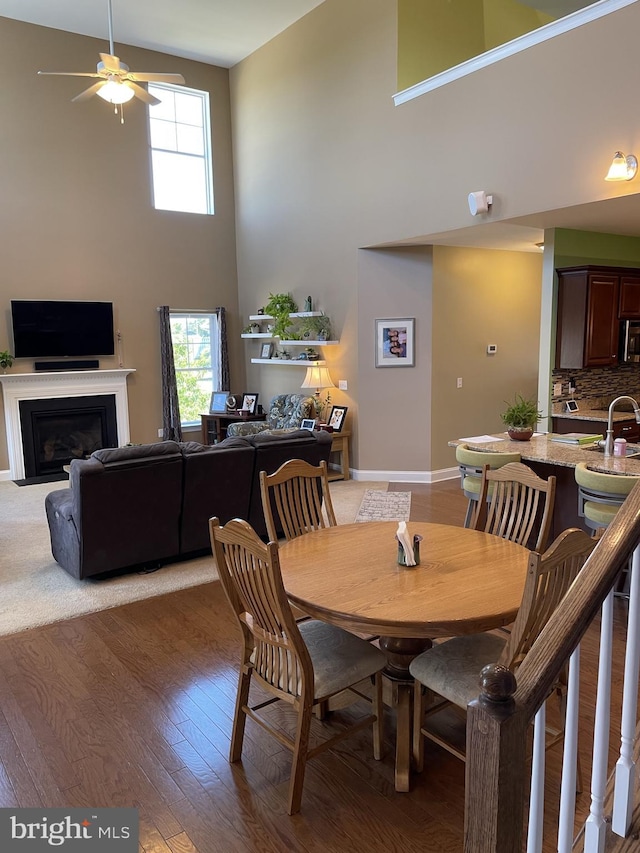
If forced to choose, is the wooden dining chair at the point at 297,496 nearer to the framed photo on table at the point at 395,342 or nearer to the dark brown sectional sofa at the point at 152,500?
the dark brown sectional sofa at the point at 152,500

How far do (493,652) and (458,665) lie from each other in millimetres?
176

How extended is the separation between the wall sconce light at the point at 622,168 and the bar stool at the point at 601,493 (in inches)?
83.6

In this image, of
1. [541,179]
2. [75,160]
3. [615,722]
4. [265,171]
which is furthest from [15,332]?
[615,722]

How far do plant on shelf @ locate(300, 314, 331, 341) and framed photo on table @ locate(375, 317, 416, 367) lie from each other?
742 millimetres

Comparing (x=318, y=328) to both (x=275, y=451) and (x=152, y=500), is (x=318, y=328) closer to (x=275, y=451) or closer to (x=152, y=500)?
(x=275, y=451)

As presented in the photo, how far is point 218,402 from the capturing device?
895 cm

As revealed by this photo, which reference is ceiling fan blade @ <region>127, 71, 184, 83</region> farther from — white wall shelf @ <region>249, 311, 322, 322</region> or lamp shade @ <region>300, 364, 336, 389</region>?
lamp shade @ <region>300, 364, 336, 389</region>

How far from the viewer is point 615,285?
610 cm

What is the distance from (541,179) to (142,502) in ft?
13.5

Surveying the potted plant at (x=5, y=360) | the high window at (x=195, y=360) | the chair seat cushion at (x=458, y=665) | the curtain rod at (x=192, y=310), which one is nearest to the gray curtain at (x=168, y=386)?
the curtain rod at (x=192, y=310)

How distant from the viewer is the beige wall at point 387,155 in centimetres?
478

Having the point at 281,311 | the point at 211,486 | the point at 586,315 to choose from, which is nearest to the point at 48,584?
the point at 211,486

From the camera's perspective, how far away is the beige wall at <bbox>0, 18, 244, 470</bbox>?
7.57 metres

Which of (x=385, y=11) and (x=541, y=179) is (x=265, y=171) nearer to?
(x=385, y=11)
